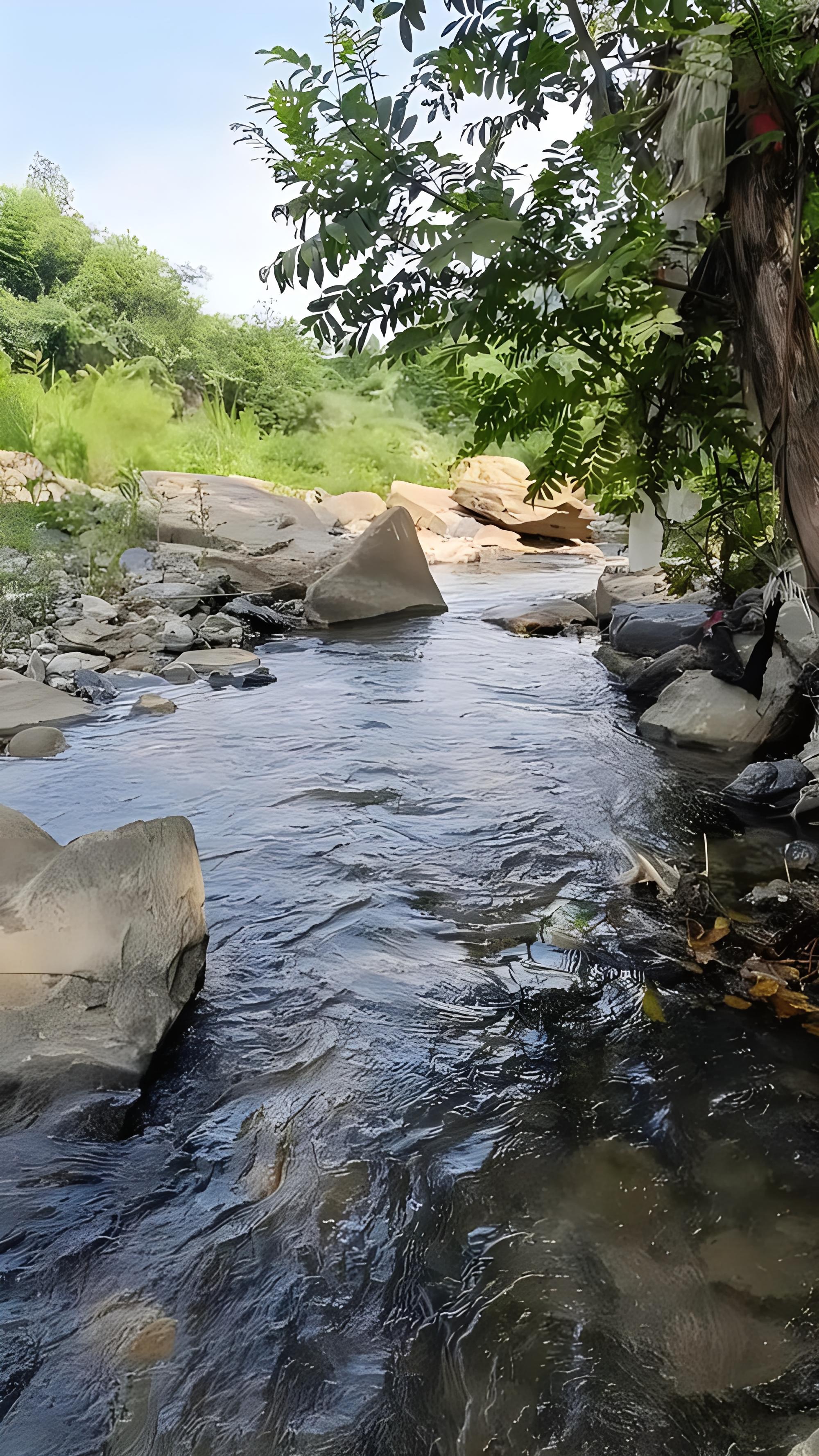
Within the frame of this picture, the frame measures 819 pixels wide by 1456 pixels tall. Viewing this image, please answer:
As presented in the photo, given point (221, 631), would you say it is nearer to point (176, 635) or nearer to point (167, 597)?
point (176, 635)

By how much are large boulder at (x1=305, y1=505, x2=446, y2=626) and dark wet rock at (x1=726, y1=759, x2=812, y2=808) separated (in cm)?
527

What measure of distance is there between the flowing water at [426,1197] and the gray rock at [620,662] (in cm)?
284

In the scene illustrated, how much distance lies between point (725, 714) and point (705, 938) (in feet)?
7.72

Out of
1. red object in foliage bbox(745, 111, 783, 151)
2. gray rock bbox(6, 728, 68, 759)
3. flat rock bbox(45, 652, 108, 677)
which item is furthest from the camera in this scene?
flat rock bbox(45, 652, 108, 677)

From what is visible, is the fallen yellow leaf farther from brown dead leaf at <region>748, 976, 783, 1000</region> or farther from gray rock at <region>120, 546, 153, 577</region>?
gray rock at <region>120, 546, 153, 577</region>

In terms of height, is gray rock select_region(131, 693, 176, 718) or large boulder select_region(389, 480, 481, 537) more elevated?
large boulder select_region(389, 480, 481, 537)

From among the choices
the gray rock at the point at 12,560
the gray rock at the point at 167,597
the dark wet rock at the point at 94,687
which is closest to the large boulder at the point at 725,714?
the dark wet rock at the point at 94,687

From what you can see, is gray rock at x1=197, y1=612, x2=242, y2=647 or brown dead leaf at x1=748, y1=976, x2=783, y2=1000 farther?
gray rock at x1=197, y1=612, x2=242, y2=647

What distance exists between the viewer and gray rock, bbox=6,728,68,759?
507cm

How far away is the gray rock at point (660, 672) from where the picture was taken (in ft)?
19.8

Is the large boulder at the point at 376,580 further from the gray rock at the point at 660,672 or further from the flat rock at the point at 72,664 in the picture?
the gray rock at the point at 660,672

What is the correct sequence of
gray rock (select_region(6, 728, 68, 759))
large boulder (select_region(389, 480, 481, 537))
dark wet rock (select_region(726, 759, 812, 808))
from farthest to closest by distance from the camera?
1. large boulder (select_region(389, 480, 481, 537))
2. gray rock (select_region(6, 728, 68, 759))
3. dark wet rock (select_region(726, 759, 812, 808))

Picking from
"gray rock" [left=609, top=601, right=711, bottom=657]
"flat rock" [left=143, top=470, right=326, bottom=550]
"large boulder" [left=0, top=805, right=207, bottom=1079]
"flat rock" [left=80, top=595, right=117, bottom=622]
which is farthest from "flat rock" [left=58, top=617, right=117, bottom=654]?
"large boulder" [left=0, top=805, right=207, bottom=1079]

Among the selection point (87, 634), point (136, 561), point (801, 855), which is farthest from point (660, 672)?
point (136, 561)
